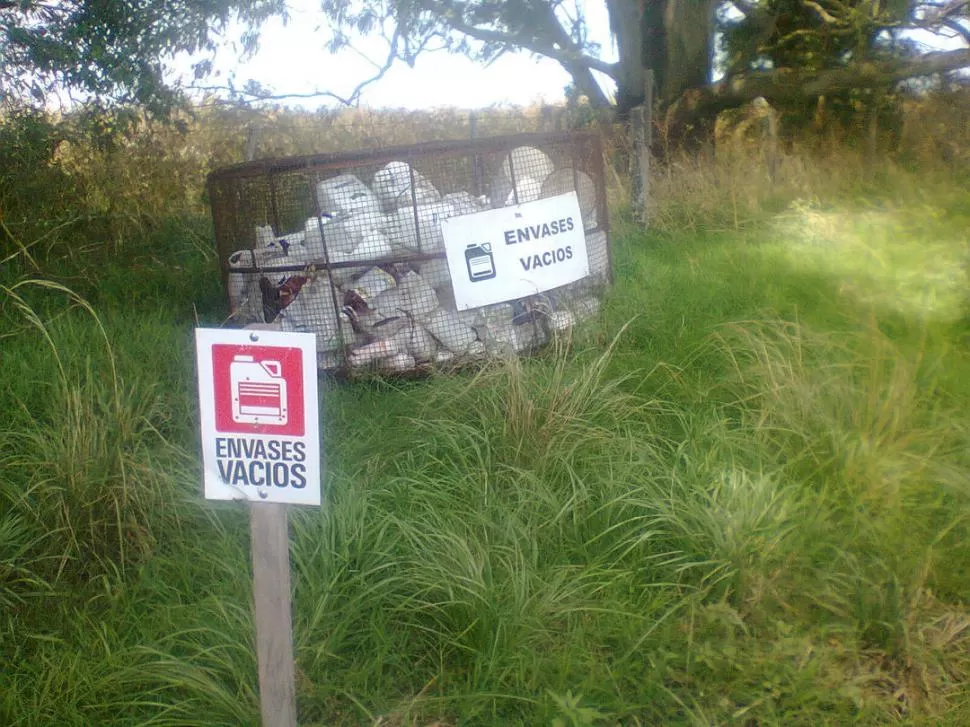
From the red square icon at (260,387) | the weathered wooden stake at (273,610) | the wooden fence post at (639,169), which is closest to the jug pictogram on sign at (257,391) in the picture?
the red square icon at (260,387)

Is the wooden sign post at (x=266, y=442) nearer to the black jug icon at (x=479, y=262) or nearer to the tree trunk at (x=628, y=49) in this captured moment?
the black jug icon at (x=479, y=262)

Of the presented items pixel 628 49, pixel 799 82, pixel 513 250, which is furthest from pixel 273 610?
pixel 628 49

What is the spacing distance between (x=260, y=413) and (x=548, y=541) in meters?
1.36

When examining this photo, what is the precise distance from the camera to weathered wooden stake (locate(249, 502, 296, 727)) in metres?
2.17

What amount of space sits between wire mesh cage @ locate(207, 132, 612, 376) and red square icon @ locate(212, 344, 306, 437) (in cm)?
228

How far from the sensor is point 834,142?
1051cm

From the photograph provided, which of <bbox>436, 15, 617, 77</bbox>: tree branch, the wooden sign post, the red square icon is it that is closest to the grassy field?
the wooden sign post

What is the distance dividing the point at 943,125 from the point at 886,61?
937 millimetres

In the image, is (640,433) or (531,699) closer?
(531,699)

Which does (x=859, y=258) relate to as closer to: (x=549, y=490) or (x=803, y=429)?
(x=803, y=429)

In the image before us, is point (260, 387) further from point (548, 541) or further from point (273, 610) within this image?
point (548, 541)

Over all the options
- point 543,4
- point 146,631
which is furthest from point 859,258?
point 543,4

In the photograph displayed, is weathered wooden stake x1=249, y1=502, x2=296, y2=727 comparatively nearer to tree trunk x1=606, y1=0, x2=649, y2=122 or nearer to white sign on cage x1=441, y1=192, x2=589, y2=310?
white sign on cage x1=441, y1=192, x2=589, y2=310

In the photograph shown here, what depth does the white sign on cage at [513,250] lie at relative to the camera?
4.46 meters
